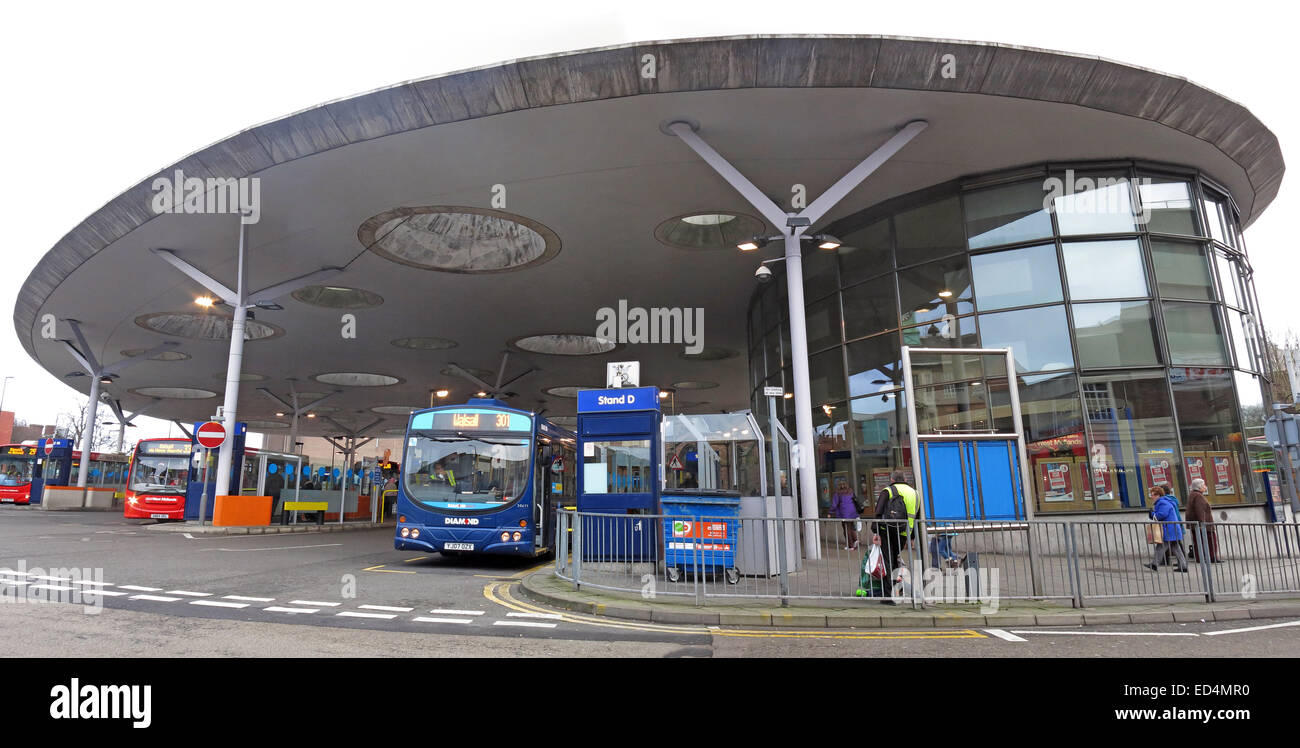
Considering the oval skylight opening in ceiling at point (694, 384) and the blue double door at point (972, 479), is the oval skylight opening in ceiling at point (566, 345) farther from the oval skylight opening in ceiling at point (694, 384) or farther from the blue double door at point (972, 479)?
the blue double door at point (972, 479)

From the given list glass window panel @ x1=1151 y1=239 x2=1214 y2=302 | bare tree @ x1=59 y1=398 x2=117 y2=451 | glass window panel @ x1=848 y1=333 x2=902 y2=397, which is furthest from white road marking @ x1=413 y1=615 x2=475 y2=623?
bare tree @ x1=59 y1=398 x2=117 y2=451

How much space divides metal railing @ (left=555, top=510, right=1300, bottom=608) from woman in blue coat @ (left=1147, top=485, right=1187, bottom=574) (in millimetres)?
129

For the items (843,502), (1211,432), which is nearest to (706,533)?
(843,502)

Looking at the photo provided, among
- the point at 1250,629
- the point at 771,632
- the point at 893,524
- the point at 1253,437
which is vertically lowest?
the point at 1250,629

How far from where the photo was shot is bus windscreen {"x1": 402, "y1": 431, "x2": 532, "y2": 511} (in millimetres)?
13078

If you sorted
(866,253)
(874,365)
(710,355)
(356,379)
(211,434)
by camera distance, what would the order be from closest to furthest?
(874,365)
(866,253)
(211,434)
(710,355)
(356,379)

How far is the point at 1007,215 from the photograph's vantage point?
15.4 meters

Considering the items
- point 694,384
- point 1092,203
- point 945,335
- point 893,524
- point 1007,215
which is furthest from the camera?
point 694,384

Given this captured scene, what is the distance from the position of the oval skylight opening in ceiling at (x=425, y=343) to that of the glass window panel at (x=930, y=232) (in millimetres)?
21403

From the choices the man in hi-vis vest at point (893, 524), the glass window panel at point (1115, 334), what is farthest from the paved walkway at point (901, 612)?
the glass window panel at point (1115, 334)

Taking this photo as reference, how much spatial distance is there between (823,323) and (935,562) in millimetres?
9165

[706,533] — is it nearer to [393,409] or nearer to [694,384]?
[694,384]

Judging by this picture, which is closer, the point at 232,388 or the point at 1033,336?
the point at 1033,336
